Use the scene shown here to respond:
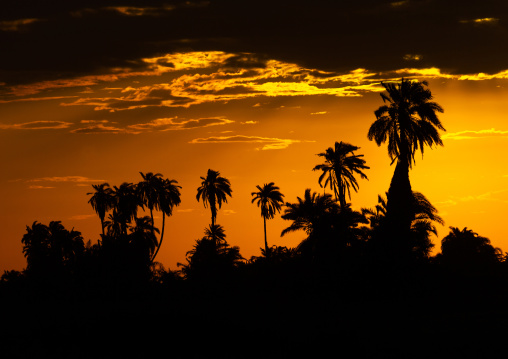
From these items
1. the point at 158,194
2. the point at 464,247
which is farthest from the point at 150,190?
the point at 464,247

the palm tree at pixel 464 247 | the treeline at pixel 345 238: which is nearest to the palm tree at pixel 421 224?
the treeline at pixel 345 238

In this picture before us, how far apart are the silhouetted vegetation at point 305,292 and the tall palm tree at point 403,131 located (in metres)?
0.11

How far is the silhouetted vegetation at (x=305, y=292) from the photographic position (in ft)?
170

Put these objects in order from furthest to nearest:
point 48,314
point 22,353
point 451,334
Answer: point 48,314 → point 22,353 → point 451,334

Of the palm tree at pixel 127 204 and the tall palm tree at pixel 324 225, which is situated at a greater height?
the palm tree at pixel 127 204

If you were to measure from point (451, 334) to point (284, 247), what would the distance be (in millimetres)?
59230

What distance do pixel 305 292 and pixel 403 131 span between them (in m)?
18.1

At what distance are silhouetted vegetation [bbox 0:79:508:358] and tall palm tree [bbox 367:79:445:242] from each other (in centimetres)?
11

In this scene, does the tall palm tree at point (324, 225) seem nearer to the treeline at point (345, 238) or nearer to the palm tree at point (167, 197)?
the treeline at point (345, 238)

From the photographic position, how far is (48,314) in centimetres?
6719

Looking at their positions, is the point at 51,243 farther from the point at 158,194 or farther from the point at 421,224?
the point at 421,224

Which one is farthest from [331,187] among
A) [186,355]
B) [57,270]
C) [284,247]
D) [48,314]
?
[186,355]

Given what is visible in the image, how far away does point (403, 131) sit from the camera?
7306cm

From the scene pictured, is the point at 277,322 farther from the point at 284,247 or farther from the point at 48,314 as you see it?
the point at 284,247
